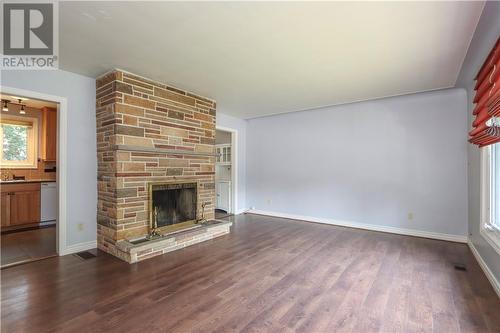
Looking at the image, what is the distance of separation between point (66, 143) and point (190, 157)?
1726 millimetres

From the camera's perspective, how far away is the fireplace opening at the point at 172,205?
11.6 feet

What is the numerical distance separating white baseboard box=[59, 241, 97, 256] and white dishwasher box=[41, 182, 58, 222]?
2.05 metres

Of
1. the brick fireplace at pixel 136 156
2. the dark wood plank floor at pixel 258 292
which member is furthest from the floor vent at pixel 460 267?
the brick fireplace at pixel 136 156

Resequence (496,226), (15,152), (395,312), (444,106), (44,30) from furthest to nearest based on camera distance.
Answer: (15,152) < (444,106) < (496,226) < (44,30) < (395,312)

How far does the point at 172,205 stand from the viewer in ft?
12.5

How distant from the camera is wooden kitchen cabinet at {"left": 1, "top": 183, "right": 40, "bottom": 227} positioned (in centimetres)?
429

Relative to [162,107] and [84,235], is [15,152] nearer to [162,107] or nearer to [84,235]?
[84,235]

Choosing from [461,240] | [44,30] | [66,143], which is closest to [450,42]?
[461,240]

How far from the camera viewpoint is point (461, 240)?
3795mm

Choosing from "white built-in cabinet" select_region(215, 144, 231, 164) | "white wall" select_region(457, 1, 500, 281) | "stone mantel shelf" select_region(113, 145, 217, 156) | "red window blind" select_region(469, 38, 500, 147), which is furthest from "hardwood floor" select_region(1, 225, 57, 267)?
"white wall" select_region(457, 1, 500, 281)

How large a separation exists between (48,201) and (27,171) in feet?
3.20

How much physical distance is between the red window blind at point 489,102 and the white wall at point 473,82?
0.51ft

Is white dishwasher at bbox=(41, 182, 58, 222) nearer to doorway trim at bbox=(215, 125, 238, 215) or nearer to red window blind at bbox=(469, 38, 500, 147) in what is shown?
doorway trim at bbox=(215, 125, 238, 215)

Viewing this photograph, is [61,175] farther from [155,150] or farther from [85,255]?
[155,150]
